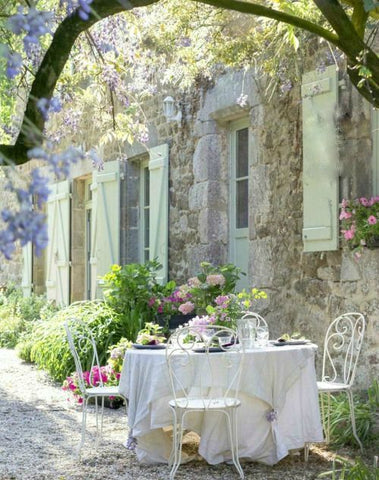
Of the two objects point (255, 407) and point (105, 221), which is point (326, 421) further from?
point (105, 221)

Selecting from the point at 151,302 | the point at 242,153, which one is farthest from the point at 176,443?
the point at 242,153

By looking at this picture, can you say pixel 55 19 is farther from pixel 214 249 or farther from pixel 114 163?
pixel 114 163

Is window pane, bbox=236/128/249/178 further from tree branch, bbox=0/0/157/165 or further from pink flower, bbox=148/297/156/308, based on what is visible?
tree branch, bbox=0/0/157/165

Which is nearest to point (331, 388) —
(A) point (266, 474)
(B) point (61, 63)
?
(A) point (266, 474)

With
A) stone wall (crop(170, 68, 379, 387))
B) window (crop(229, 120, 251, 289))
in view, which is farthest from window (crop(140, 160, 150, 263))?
window (crop(229, 120, 251, 289))

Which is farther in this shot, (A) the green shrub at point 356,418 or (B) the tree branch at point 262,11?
(A) the green shrub at point 356,418

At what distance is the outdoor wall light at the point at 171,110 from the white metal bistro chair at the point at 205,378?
12.5 ft

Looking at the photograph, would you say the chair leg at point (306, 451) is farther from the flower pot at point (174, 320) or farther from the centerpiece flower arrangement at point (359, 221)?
the flower pot at point (174, 320)

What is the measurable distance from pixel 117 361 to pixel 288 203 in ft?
5.92

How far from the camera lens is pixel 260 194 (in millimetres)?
6594

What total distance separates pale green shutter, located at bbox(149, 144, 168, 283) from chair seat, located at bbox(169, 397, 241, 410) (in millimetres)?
3740

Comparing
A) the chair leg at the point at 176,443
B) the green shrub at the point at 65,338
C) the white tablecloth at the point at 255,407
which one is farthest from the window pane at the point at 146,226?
the chair leg at the point at 176,443

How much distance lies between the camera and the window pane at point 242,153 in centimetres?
716

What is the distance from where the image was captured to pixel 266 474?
4.19 m
